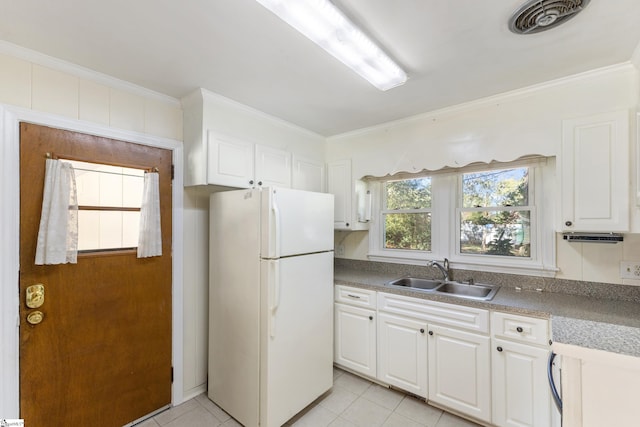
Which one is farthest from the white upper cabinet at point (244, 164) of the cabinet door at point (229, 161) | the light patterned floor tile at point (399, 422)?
the light patterned floor tile at point (399, 422)

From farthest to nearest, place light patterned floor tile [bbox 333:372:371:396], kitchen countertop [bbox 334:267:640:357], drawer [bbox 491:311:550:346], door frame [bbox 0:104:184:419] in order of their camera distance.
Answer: light patterned floor tile [bbox 333:372:371:396] → drawer [bbox 491:311:550:346] → door frame [bbox 0:104:184:419] → kitchen countertop [bbox 334:267:640:357]

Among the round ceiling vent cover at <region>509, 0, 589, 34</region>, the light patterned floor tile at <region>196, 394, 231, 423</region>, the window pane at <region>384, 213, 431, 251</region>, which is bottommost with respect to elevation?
the light patterned floor tile at <region>196, 394, 231, 423</region>

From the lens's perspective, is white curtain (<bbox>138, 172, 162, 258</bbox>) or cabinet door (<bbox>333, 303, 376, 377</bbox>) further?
cabinet door (<bbox>333, 303, 376, 377</bbox>)

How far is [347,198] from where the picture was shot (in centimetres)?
299

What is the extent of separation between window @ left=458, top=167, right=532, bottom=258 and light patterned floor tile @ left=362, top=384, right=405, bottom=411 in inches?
52.7

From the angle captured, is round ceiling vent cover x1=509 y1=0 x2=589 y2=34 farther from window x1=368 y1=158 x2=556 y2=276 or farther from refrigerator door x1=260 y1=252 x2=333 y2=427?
refrigerator door x1=260 y1=252 x2=333 y2=427

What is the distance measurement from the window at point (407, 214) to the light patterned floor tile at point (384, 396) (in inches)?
50.4

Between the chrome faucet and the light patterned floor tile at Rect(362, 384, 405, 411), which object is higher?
the chrome faucet

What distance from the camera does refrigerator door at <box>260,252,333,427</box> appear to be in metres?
1.86

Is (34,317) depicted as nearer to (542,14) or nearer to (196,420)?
(196,420)

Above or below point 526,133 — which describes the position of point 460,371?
below

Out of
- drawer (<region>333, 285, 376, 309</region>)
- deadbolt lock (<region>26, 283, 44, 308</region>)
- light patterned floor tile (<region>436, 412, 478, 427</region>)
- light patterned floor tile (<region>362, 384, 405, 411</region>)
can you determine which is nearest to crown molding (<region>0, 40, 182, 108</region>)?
deadbolt lock (<region>26, 283, 44, 308</region>)

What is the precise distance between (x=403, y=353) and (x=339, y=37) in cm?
220

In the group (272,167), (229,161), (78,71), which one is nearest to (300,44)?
(229,161)
